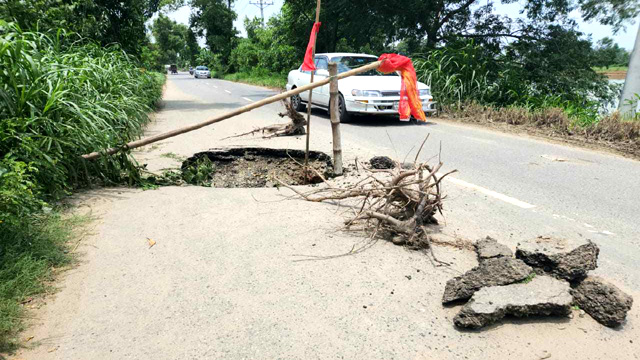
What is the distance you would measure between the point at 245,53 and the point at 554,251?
41925 millimetres

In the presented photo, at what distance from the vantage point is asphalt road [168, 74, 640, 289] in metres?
3.85

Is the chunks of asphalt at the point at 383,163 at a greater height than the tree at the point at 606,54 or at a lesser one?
lesser

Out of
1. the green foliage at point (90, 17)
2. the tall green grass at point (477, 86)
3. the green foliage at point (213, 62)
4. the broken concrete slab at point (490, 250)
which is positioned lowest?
the green foliage at point (213, 62)

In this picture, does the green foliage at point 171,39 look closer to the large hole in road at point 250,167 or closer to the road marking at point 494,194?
the large hole in road at point 250,167

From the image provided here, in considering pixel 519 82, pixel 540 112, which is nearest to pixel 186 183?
pixel 540 112

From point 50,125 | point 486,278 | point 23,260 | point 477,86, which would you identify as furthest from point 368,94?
point 23,260

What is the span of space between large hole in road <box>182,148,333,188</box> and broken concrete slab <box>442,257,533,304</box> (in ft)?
9.68

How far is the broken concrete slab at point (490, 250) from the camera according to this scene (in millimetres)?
3119

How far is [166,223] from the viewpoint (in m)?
3.96

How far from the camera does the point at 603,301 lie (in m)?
2.54

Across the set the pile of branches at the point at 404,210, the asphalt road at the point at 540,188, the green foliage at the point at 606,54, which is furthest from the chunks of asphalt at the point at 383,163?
the green foliage at the point at 606,54

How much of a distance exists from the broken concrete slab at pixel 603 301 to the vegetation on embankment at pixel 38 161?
323 centimetres

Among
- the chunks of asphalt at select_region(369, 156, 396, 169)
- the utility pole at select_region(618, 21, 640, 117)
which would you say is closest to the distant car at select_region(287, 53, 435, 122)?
the utility pole at select_region(618, 21, 640, 117)

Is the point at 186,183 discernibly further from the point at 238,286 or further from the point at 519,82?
the point at 519,82
